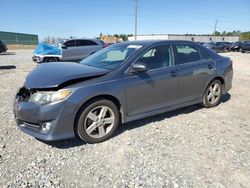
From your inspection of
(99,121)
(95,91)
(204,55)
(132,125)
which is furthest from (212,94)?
(95,91)

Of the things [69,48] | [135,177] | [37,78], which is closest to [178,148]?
[135,177]

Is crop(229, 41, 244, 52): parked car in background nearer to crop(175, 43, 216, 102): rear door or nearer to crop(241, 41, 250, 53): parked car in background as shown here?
crop(241, 41, 250, 53): parked car in background

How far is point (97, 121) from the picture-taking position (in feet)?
12.1

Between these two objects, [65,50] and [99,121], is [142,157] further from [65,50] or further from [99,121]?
[65,50]

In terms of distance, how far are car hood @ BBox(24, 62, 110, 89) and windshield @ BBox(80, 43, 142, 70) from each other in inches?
12.3

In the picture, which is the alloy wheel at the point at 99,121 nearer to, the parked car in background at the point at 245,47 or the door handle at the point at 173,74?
the door handle at the point at 173,74

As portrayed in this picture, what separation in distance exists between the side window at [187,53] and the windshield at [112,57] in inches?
35.7

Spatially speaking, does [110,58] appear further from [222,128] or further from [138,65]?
[222,128]

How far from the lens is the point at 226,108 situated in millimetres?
5523

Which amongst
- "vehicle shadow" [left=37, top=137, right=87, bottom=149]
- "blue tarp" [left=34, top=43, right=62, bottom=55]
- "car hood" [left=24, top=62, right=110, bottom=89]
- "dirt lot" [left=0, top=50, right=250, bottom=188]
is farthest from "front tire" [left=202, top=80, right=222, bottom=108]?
"blue tarp" [left=34, top=43, right=62, bottom=55]

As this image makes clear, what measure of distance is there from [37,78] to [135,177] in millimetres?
2078

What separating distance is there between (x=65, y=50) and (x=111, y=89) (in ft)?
36.1

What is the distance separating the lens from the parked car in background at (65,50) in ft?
45.0

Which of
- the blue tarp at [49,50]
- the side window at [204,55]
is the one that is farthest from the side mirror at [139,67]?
the blue tarp at [49,50]
